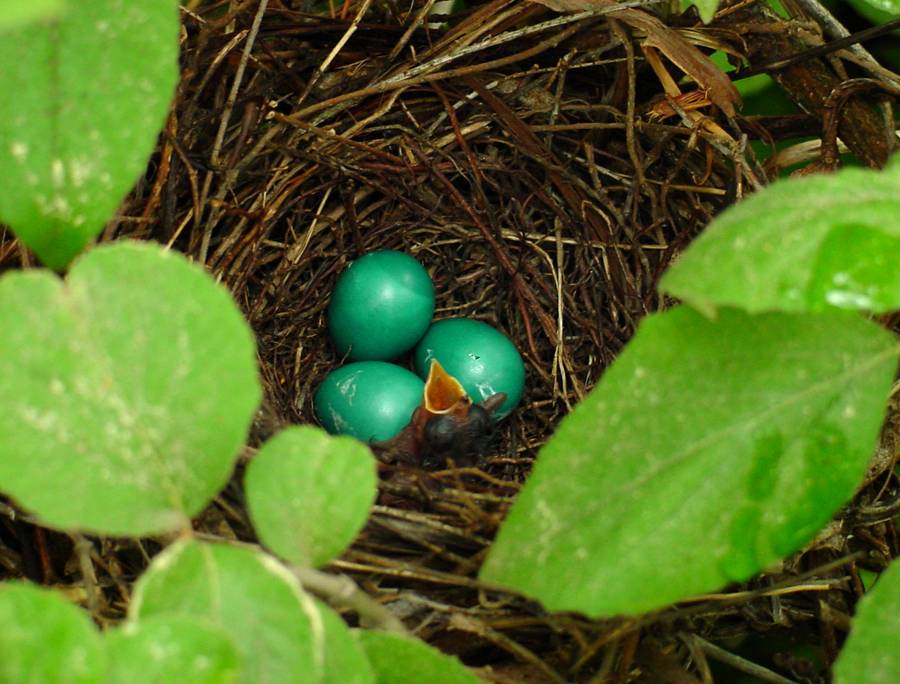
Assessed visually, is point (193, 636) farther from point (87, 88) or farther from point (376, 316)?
point (376, 316)

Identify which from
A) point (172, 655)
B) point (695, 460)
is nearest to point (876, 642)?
point (695, 460)

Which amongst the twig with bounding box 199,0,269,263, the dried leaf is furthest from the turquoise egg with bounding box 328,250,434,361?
the dried leaf

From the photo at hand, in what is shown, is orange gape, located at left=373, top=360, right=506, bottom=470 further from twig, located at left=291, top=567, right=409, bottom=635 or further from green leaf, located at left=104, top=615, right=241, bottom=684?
green leaf, located at left=104, top=615, right=241, bottom=684

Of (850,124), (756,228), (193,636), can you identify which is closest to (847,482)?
(756,228)

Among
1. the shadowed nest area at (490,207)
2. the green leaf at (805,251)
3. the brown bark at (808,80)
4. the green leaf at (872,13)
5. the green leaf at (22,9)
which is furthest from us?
the green leaf at (872,13)

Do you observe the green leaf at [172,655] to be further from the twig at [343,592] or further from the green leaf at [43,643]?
the twig at [343,592]

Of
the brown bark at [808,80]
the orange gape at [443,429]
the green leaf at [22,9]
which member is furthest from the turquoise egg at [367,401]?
the green leaf at [22,9]

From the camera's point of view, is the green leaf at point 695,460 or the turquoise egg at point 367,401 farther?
the turquoise egg at point 367,401
